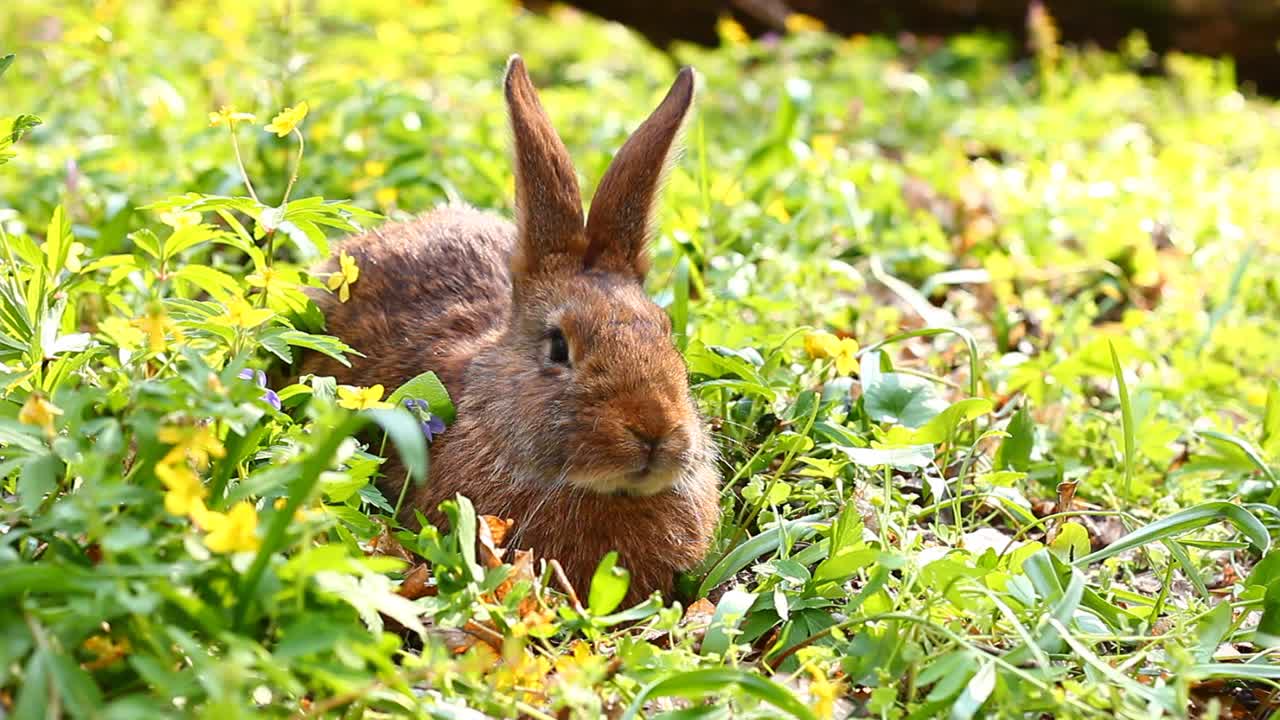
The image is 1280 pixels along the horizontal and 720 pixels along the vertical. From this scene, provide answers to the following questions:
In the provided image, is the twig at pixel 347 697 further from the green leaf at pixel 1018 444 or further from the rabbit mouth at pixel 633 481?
the green leaf at pixel 1018 444

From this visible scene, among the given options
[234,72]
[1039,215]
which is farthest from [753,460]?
[234,72]

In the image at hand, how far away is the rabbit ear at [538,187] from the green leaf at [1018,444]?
1358 mm

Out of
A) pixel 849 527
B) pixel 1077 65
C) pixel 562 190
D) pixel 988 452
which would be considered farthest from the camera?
pixel 1077 65

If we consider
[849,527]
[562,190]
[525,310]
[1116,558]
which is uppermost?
[562,190]

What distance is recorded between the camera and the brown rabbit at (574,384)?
3168 millimetres

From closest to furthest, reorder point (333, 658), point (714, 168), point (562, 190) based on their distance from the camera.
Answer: point (333, 658)
point (562, 190)
point (714, 168)

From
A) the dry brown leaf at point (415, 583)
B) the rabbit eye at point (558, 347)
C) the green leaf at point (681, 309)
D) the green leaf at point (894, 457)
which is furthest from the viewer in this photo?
the green leaf at point (681, 309)

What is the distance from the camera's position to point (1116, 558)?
356 centimetres

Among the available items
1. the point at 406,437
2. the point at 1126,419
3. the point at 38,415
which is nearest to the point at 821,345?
the point at 1126,419

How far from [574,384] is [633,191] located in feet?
2.12

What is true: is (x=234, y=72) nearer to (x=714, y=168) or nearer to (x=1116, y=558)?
(x=714, y=168)

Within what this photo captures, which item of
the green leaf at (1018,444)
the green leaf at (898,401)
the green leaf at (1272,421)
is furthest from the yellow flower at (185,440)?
the green leaf at (1272,421)

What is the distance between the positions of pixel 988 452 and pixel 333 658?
2457 mm

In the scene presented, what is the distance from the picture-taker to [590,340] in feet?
10.9
